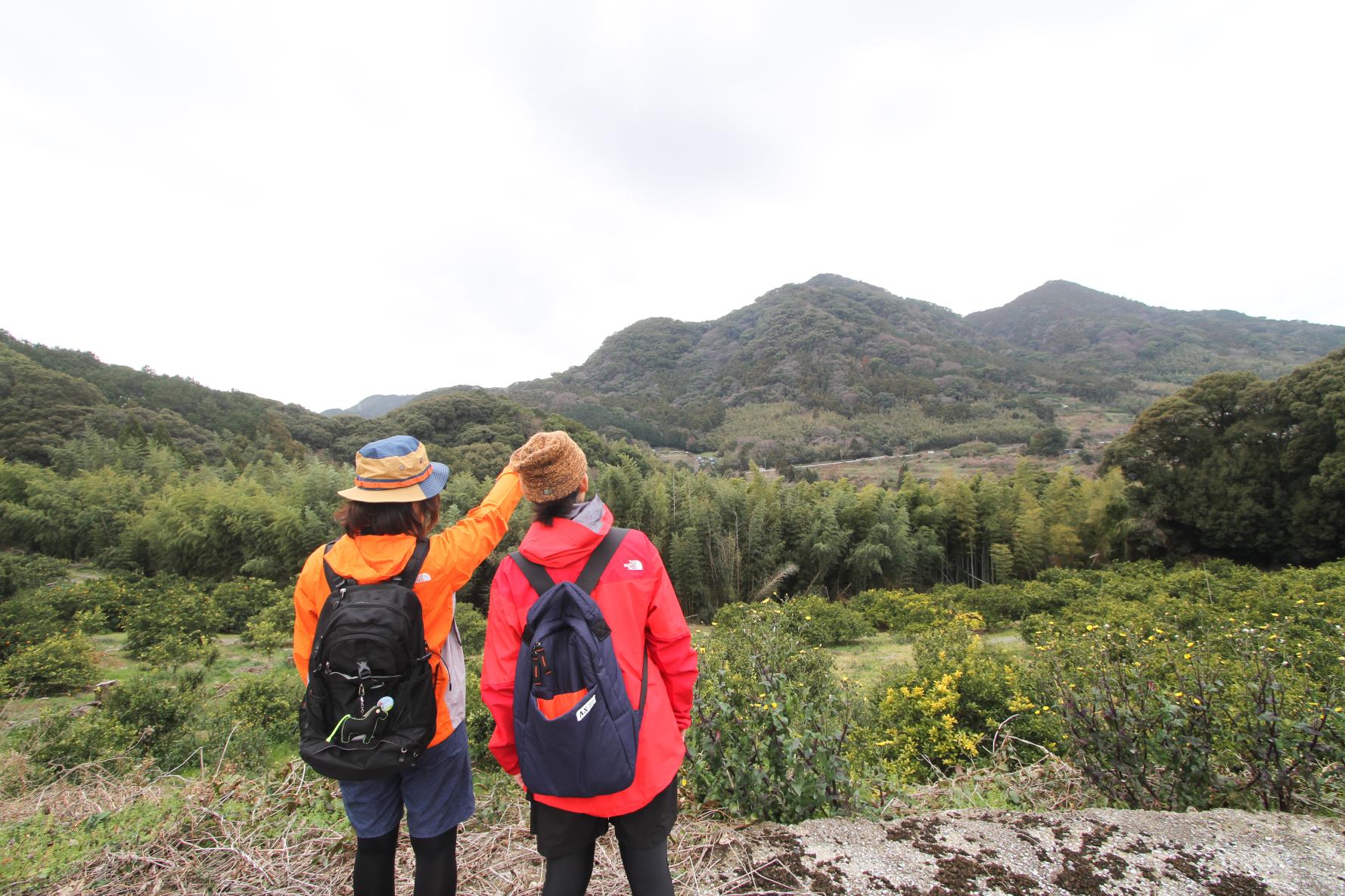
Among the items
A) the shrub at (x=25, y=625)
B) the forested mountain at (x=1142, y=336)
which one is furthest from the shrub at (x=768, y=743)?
the forested mountain at (x=1142, y=336)

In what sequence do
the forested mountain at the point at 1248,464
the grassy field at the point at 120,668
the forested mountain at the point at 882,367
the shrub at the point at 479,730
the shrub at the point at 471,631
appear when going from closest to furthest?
the shrub at the point at 479,730 → the grassy field at the point at 120,668 → the shrub at the point at 471,631 → the forested mountain at the point at 1248,464 → the forested mountain at the point at 882,367

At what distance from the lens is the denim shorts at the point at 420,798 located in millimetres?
1083

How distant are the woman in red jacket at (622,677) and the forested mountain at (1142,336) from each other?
248ft

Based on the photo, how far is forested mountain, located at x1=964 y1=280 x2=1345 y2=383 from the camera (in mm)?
60969

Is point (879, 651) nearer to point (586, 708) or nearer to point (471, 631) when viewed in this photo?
point (471, 631)

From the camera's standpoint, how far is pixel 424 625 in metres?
1.10

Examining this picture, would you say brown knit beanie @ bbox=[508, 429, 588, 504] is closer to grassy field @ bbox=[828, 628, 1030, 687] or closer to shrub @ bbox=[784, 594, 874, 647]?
grassy field @ bbox=[828, 628, 1030, 687]

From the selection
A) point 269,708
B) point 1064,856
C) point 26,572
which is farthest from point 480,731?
point 26,572

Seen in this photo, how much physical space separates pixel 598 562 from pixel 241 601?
10011 mm

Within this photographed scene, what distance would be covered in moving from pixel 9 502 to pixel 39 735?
14.3 meters

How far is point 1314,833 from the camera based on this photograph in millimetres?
1270

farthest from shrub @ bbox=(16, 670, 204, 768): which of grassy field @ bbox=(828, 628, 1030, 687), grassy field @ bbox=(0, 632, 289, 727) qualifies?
grassy field @ bbox=(828, 628, 1030, 687)

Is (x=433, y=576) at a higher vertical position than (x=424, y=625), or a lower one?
higher

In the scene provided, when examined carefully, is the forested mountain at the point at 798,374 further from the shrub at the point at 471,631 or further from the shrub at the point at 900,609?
the shrub at the point at 471,631
